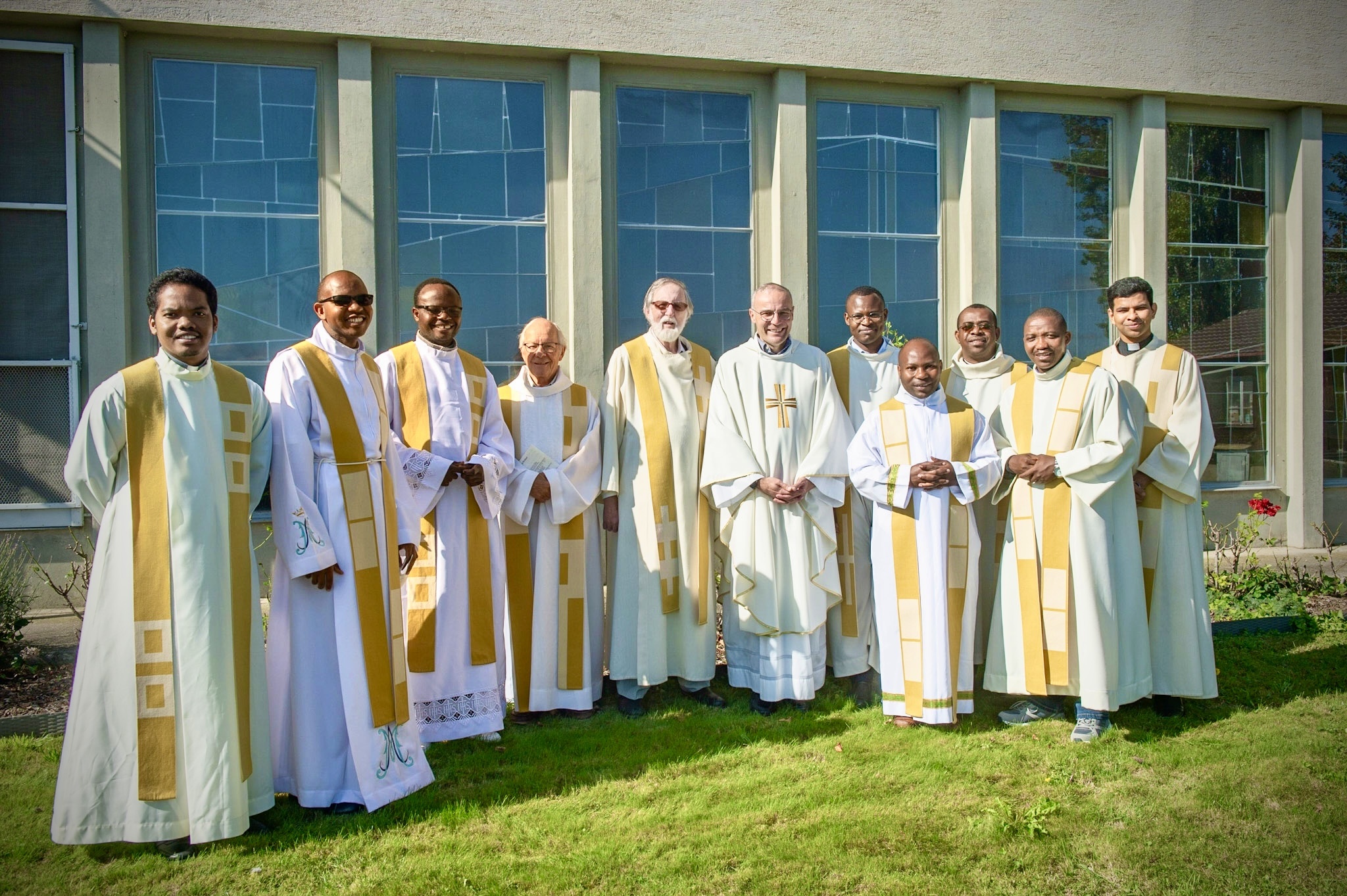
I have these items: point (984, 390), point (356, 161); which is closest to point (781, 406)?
point (984, 390)

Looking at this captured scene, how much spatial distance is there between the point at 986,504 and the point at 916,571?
86cm

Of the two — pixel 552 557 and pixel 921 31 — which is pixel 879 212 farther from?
pixel 552 557

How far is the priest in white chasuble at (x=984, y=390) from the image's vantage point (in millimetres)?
5254

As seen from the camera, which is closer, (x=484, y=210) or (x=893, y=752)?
(x=893, y=752)

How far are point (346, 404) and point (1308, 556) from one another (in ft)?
28.7

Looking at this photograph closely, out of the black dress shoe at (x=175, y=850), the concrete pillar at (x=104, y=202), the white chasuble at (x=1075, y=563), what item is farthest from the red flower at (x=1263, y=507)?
the concrete pillar at (x=104, y=202)

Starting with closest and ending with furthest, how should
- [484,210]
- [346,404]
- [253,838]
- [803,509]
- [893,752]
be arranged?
[253,838]
[346,404]
[893,752]
[803,509]
[484,210]

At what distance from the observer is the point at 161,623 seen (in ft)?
11.5

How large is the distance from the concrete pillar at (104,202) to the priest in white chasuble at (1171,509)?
21.5 feet

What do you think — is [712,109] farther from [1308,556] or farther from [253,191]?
[1308,556]

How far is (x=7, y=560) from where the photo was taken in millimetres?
6504

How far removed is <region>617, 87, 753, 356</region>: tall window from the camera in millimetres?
7777

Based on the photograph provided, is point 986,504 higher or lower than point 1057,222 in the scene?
lower

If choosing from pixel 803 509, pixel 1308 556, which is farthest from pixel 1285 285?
pixel 803 509
